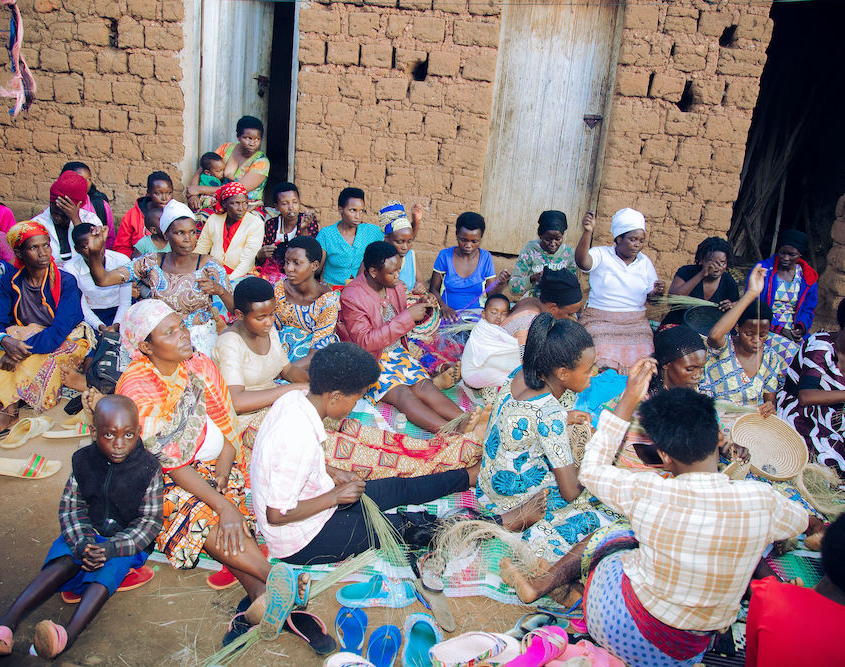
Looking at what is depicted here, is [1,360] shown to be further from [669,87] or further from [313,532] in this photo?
[669,87]

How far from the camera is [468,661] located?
97.0 inches

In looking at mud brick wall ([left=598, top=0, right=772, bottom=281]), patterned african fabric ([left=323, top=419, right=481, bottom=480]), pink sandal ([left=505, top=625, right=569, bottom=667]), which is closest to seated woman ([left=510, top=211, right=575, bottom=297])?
mud brick wall ([left=598, top=0, right=772, bottom=281])

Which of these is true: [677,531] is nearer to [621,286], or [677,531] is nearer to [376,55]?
[621,286]

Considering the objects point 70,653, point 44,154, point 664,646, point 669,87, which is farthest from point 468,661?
point 44,154

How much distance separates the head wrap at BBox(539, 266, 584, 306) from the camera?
189 inches

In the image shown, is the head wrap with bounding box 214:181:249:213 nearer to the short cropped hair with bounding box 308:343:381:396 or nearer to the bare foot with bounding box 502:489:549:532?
the short cropped hair with bounding box 308:343:381:396

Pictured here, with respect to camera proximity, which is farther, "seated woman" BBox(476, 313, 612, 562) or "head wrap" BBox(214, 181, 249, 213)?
"head wrap" BBox(214, 181, 249, 213)

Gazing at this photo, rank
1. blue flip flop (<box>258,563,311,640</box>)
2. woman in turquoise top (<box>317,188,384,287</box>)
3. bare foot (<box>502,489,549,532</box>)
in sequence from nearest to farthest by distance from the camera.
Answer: blue flip flop (<box>258,563,311,640</box>) → bare foot (<box>502,489,549,532</box>) → woman in turquoise top (<box>317,188,384,287</box>)

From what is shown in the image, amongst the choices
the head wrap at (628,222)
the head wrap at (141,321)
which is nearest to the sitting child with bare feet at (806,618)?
the head wrap at (141,321)

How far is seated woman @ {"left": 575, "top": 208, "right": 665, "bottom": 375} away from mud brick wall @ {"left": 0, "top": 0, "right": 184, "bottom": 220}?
399cm

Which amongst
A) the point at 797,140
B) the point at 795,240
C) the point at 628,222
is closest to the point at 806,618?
the point at 628,222

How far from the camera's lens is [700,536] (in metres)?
2.27

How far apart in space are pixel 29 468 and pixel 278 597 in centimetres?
209

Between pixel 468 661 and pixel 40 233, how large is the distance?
3.93m
